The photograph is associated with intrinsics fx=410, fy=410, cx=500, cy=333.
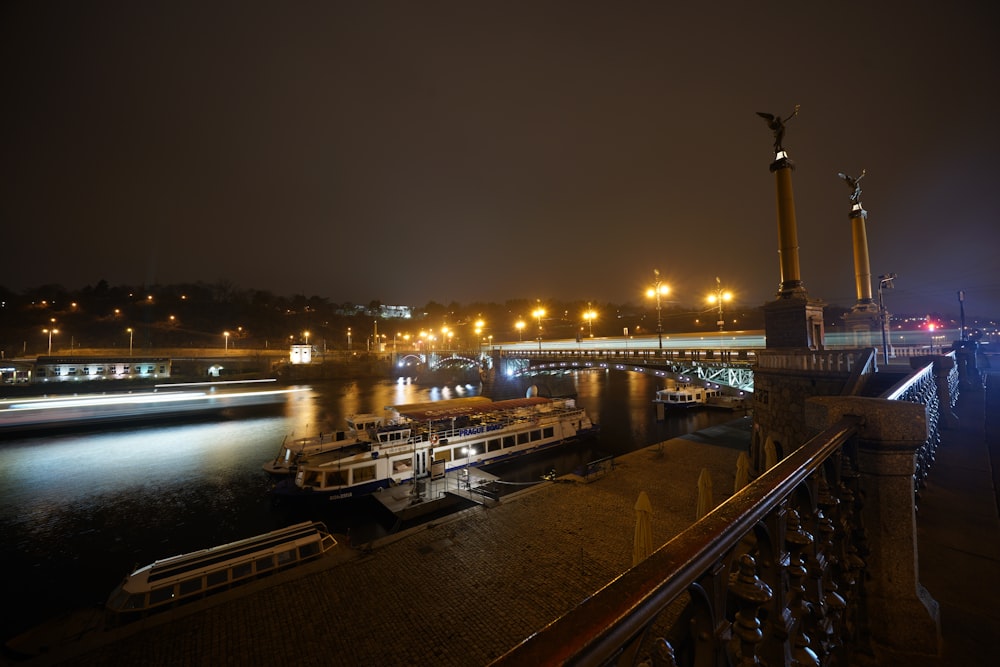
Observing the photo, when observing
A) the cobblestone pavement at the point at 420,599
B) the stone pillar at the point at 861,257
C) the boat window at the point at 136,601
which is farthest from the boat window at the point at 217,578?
the stone pillar at the point at 861,257

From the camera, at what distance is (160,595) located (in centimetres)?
1188

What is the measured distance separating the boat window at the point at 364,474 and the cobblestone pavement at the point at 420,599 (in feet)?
22.1

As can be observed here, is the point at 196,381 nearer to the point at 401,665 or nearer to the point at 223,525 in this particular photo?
the point at 223,525

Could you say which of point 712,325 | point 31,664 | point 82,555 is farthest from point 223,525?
point 712,325

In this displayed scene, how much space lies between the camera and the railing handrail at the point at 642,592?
101 centimetres

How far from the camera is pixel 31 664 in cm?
927

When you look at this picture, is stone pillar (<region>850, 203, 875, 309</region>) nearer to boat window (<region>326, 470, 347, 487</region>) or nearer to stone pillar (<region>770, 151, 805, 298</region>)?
stone pillar (<region>770, 151, 805, 298</region>)

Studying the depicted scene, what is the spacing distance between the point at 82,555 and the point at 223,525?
15.7 ft

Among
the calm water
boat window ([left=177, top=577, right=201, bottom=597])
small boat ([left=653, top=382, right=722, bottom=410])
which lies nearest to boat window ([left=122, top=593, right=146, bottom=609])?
boat window ([left=177, top=577, right=201, bottom=597])

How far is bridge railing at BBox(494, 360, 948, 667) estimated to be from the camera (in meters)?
1.17

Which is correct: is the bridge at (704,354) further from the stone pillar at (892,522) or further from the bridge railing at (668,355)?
the stone pillar at (892,522)

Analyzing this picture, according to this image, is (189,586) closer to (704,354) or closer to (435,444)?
(435,444)

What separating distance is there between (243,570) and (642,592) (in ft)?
52.8

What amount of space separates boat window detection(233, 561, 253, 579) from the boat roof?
46.5 feet
